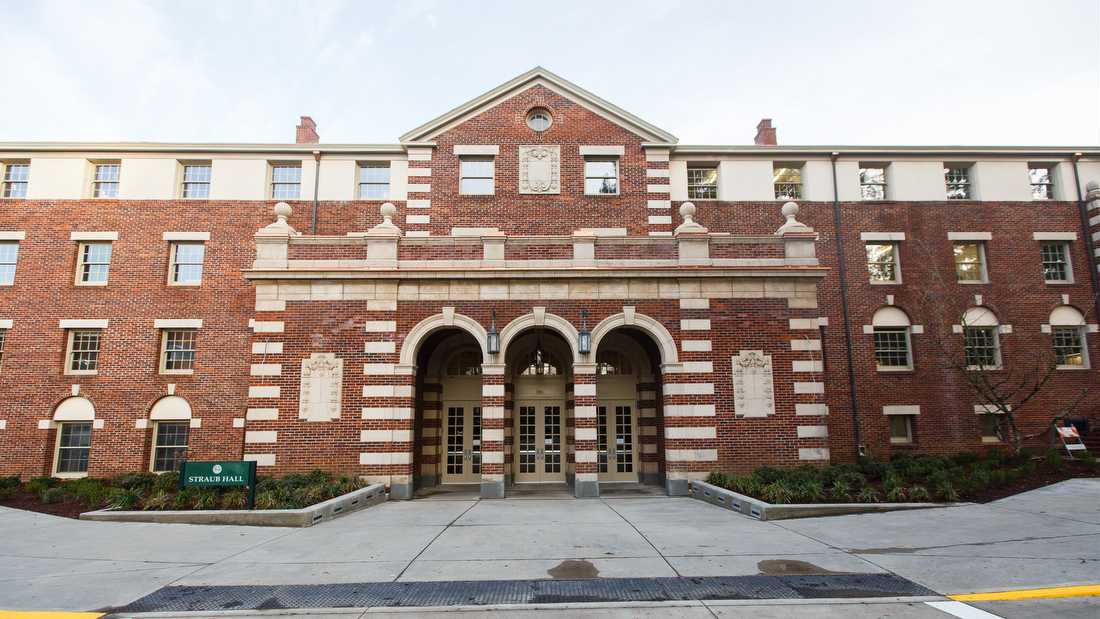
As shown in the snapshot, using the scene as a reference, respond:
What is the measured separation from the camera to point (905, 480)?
535 inches

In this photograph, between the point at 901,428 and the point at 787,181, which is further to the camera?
the point at 787,181

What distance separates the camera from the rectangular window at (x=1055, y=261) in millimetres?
20297

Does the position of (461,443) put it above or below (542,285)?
below

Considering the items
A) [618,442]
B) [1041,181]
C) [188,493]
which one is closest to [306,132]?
[188,493]

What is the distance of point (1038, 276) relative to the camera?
20.0 metres

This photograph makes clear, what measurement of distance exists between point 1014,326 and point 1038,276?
82.3 inches

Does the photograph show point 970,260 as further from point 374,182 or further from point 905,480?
point 374,182

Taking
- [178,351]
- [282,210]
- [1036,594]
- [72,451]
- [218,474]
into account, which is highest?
[282,210]

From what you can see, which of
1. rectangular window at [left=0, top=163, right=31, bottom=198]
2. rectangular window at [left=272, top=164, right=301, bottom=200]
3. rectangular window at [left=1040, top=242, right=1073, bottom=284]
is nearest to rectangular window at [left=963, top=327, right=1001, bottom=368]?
rectangular window at [left=1040, top=242, right=1073, bottom=284]

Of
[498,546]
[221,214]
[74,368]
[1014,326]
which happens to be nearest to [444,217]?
[221,214]

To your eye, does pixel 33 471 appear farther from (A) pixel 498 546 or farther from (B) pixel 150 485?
(A) pixel 498 546

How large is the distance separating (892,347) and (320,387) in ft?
60.5

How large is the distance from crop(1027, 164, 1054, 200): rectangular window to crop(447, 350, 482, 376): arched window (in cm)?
2103

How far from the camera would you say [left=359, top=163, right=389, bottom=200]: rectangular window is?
1962 centimetres
